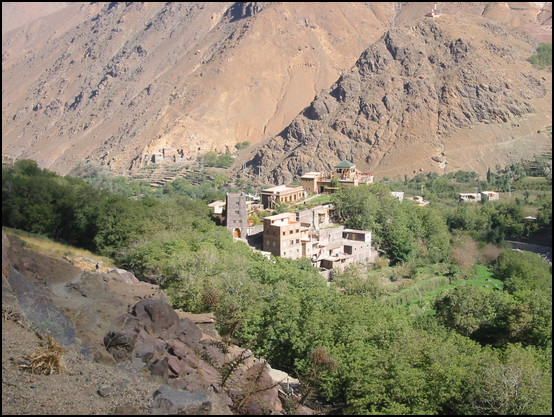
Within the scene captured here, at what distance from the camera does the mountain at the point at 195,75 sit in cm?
10381

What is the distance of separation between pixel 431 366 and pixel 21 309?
37.0 ft

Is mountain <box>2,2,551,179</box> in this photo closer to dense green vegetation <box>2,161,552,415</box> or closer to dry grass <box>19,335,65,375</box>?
dense green vegetation <box>2,161,552,415</box>

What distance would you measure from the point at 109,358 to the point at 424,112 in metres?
78.9

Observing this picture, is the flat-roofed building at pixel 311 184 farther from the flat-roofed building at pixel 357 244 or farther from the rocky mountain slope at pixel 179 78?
the rocky mountain slope at pixel 179 78

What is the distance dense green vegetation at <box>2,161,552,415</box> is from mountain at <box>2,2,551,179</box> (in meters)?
43.5

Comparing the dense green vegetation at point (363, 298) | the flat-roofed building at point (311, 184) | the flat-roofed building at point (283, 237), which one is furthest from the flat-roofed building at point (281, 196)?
the flat-roofed building at point (283, 237)

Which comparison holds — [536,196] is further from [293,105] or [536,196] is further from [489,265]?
[293,105]

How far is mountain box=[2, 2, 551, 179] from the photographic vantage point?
341 feet

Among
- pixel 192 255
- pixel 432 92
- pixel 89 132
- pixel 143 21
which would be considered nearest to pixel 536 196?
pixel 432 92

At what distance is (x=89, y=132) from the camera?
389 ft

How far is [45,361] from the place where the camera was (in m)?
11.9

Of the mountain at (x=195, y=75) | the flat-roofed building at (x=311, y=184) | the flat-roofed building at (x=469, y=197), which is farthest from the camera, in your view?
the mountain at (x=195, y=75)

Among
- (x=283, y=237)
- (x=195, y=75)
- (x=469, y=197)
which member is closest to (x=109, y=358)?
(x=283, y=237)

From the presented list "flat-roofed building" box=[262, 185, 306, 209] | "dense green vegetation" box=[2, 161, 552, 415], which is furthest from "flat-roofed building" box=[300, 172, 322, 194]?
"dense green vegetation" box=[2, 161, 552, 415]
